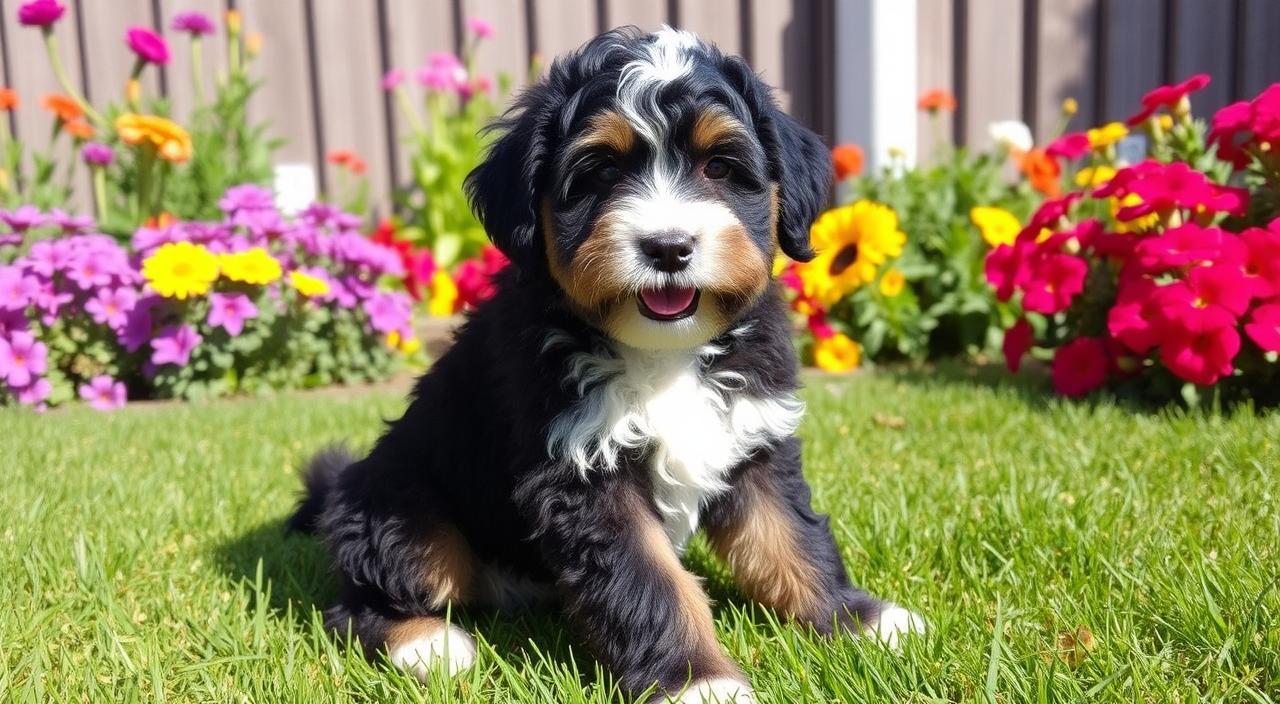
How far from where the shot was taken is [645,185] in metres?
2.35

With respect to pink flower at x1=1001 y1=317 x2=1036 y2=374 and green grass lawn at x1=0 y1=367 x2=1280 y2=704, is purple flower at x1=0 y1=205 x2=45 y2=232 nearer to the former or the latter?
green grass lawn at x1=0 y1=367 x2=1280 y2=704

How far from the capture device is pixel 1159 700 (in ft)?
6.50

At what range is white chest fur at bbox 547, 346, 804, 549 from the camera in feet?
7.74

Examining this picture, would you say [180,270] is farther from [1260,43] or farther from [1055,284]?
[1260,43]

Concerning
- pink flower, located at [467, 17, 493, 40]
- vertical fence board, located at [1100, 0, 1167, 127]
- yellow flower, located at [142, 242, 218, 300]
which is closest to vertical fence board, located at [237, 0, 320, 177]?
pink flower, located at [467, 17, 493, 40]

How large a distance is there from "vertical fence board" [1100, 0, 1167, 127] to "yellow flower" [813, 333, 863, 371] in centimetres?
254

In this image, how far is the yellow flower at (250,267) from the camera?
16.6 ft

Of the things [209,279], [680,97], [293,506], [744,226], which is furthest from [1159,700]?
[209,279]

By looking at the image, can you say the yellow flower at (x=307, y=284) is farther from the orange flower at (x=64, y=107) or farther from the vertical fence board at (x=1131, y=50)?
the vertical fence board at (x=1131, y=50)

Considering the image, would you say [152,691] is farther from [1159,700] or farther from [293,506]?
[1159,700]

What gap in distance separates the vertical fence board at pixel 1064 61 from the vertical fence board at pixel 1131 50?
0.32ft

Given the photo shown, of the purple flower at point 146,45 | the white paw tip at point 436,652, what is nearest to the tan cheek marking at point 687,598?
the white paw tip at point 436,652

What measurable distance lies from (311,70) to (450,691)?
5879 millimetres

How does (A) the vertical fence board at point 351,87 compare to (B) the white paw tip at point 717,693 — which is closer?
(B) the white paw tip at point 717,693
